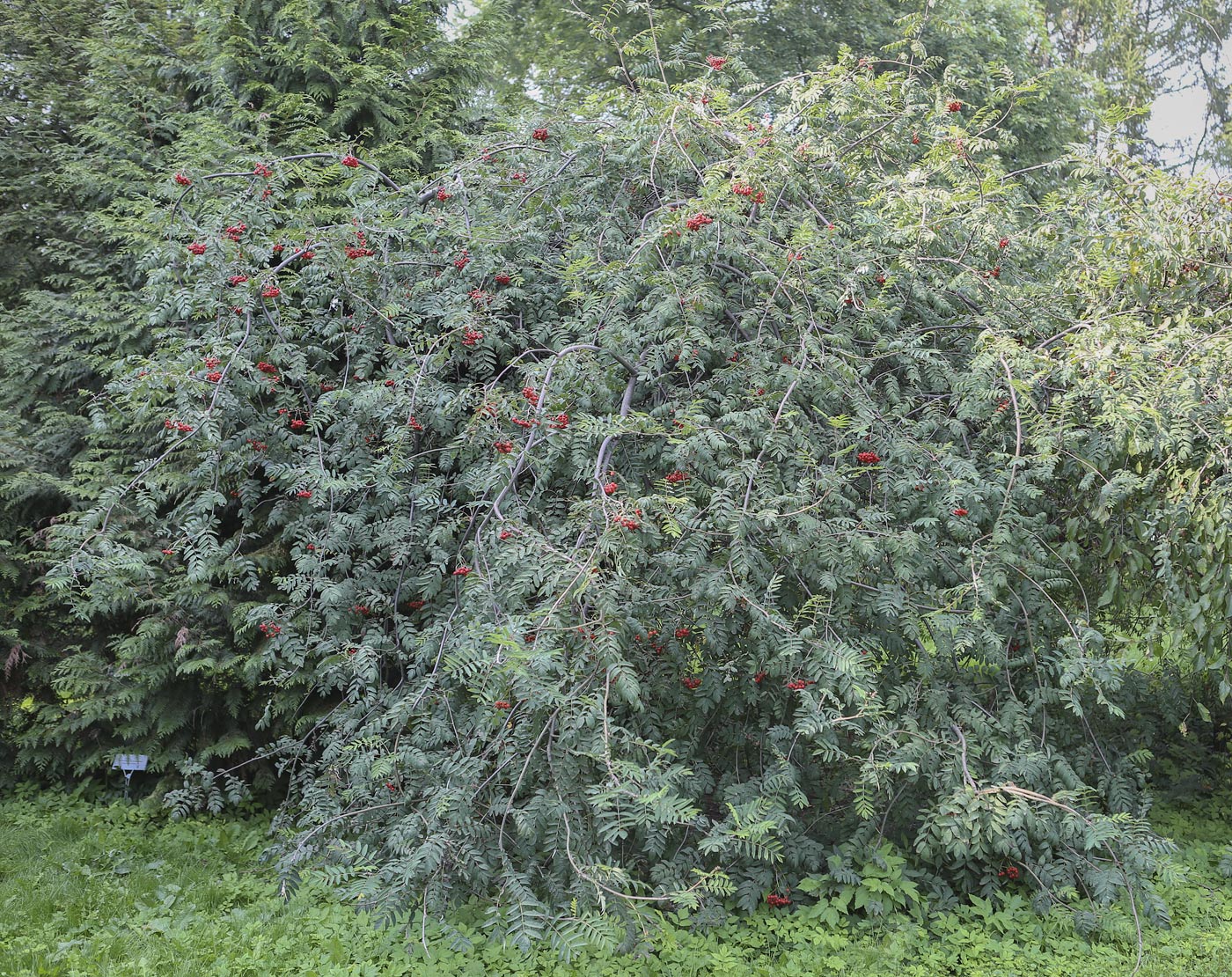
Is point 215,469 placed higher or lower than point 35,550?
higher

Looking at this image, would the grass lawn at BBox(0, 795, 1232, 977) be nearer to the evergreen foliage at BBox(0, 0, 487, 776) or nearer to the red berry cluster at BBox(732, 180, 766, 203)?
the evergreen foliage at BBox(0, 0, 487, 776)

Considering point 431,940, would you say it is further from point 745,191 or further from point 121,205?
point 121,205

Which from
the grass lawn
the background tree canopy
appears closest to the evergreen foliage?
the background tree canopy

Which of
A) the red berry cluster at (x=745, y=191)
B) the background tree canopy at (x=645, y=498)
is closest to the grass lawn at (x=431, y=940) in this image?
the background tree canopy at (x=645, y=498)

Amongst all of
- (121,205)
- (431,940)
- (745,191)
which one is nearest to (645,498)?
(745,191)

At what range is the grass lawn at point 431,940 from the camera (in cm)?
357

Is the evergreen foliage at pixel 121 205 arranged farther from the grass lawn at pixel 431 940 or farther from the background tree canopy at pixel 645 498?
the grass lawn at pixel 431 940

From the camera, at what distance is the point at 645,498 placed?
3.13 meters

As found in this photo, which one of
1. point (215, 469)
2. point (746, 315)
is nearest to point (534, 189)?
point (746, 315)

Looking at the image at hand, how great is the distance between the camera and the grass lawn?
3.57 m

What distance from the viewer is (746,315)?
159 inches

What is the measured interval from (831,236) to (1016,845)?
8.33ft

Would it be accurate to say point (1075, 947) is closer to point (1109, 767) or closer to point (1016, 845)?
point (1016, 845)

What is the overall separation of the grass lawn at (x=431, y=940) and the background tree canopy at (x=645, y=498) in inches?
6.6
